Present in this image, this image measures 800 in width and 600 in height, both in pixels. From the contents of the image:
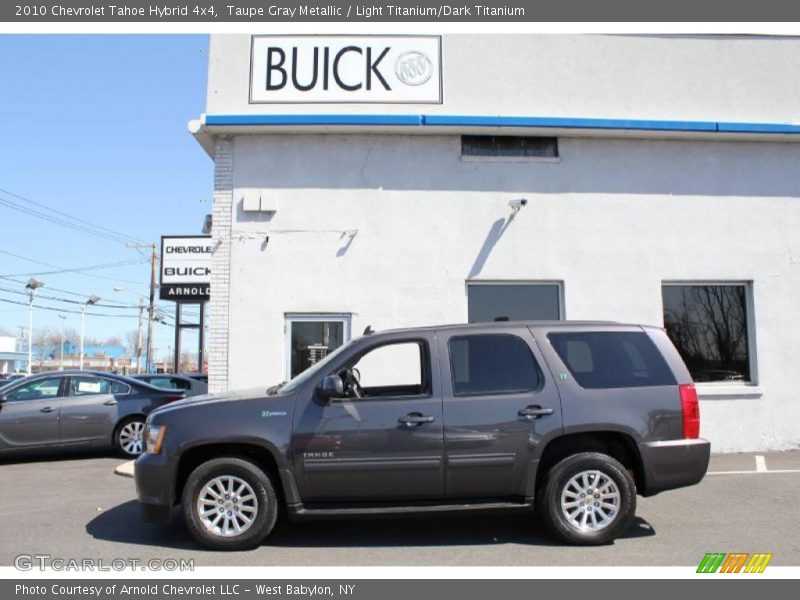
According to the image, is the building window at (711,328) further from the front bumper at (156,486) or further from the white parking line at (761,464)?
the front bumper at (156,486)

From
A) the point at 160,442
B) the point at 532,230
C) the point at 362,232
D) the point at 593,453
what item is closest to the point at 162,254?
the point at 362,232

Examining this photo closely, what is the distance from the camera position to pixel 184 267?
71.5ft

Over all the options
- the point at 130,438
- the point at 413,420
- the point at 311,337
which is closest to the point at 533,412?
the point at 413,420

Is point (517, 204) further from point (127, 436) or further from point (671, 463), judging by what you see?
point (127, 436)

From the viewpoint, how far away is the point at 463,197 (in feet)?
33.1

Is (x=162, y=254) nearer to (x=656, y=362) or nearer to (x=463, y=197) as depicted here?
(x=463, y=197)

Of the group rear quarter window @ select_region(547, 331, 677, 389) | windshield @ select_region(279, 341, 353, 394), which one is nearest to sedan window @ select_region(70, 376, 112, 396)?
windshield @ select_region(279, 341, 353, 394)

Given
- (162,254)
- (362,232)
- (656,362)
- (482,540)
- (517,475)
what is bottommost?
(482,540)

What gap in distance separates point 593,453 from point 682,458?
2.50ft

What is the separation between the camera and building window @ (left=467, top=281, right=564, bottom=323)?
Result: 999 cm

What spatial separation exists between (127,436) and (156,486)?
5512 millimetres

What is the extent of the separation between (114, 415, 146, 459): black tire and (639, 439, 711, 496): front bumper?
26.1 feet

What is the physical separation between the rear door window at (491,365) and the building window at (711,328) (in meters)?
5.23

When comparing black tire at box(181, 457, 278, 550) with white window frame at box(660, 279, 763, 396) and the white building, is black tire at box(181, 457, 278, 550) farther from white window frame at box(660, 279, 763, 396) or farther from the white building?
white window frame at box(660, 279, 763, 396)
